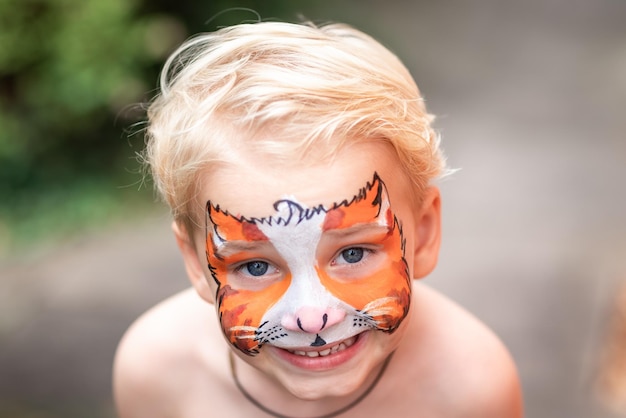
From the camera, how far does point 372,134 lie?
152 centimetres

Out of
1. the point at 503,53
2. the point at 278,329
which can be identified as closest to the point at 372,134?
the point at 278,329

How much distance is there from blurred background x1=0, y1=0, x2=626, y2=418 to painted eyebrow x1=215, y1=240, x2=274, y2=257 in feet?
4.12

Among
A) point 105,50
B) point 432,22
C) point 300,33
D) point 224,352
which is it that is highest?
point 432,22

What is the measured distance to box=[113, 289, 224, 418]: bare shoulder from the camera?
6.82 feet

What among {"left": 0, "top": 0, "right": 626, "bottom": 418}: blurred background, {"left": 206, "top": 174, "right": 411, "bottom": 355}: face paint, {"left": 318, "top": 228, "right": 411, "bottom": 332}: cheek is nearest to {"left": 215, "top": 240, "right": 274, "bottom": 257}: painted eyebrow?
{"left": 206, "top": 174, "right": 411, "bottom": 355}: face paint

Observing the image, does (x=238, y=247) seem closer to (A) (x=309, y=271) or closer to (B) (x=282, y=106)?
(A) (x=309, y=271)

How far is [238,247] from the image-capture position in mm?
1527

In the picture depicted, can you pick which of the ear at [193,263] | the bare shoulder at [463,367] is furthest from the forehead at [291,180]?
the bare shoulder at [463,367]

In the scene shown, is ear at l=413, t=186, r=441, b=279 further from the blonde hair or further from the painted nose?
the painted nose

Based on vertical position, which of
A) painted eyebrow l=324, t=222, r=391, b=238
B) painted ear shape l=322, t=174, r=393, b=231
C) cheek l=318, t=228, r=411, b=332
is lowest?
cheek l=318, t=228, r=411, b=332

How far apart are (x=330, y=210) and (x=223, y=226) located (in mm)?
206

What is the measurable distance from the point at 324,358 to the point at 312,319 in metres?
0.15

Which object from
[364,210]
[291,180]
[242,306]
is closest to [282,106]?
[291,180]

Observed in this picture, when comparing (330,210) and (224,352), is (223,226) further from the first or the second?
(224,352)
